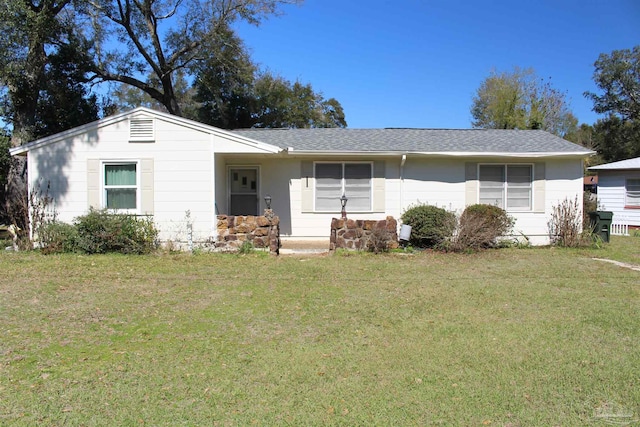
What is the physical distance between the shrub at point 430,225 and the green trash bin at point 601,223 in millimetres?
4895

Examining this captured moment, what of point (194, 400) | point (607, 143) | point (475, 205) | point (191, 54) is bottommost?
point (194, 400)

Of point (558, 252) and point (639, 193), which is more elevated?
point (639, 193)

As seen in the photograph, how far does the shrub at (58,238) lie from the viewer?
1055cm

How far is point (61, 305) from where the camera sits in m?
6.22

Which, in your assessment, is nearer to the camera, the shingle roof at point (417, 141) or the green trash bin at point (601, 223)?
the shingle roof at point (417, 141)

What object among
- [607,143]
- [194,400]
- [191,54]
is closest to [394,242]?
[194,400]

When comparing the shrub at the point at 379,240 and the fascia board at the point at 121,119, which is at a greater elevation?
the fascia board at the point at 121,119

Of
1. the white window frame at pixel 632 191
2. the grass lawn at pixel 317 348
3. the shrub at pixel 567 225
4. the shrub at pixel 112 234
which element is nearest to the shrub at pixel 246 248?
the shrub at pixel 112 234

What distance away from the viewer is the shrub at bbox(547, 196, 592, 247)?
12578 millimetres

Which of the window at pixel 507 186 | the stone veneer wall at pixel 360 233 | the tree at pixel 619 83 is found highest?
the tree at pixel 619 83

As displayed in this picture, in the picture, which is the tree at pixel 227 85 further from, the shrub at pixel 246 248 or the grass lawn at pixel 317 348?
the grass lawn at pixel 317 348

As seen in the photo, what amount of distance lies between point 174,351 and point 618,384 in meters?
4.06

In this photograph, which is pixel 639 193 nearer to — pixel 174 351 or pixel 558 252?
pixel 558 252

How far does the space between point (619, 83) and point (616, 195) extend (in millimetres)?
15599
